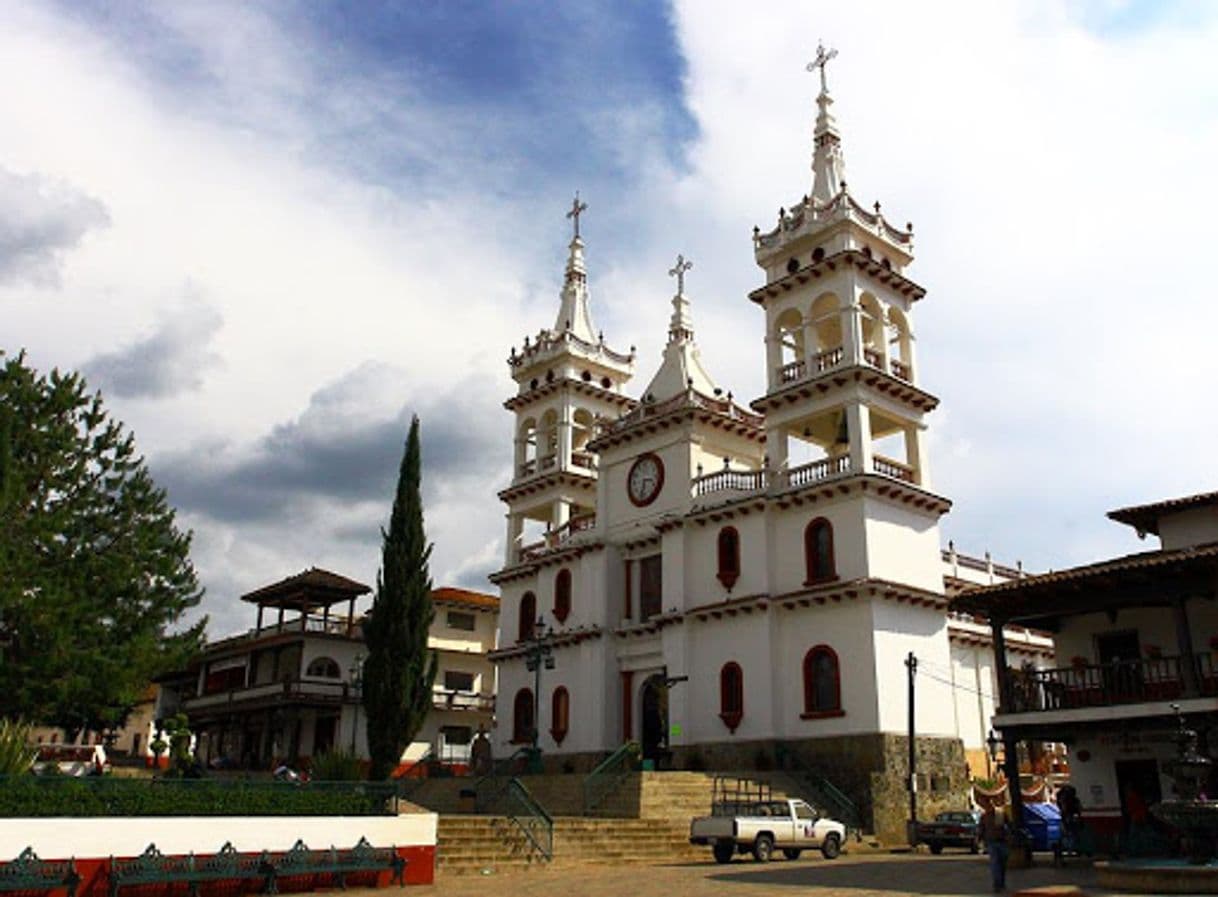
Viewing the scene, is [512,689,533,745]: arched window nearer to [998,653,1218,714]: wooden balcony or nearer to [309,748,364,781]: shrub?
[309,748,364,781]: shrub

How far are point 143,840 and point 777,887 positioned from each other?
1101 centimetres

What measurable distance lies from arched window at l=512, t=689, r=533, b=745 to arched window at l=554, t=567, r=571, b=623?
3666 millimetres

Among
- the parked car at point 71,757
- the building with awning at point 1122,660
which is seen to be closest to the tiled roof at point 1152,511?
the building with awning at point 1122,660

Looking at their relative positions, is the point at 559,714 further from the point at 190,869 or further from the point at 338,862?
the point at 190,869

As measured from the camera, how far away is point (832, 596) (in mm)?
35031

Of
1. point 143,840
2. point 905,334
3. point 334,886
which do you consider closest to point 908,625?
point 905,334

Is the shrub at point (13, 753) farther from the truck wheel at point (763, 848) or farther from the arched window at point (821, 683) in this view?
the arched window at point (821, 683)

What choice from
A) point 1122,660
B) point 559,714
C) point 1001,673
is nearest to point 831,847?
point 1001,673

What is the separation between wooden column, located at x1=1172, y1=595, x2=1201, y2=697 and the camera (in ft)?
73.4

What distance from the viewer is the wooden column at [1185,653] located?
2238 centimetres

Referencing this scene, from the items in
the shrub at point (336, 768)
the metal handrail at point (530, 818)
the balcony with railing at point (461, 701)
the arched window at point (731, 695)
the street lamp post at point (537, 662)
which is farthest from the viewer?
the balcony with railing at point (461, 701)

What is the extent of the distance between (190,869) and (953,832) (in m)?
20.4

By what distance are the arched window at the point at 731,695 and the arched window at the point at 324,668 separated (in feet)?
88.9

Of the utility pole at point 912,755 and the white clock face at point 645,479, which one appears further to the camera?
the white clock face at point 645,479
